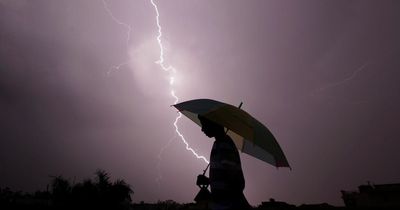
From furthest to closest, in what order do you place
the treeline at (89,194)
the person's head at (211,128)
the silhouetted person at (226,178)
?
the treeline at (89,194) → the person's head at (211,128) → the silhouetted person at (226,178)

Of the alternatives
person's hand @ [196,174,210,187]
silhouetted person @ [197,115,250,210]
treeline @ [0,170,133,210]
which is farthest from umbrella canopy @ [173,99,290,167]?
treeline @ [0,170,133,210]

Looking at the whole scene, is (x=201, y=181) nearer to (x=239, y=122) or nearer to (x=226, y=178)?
(x=226, y=178)

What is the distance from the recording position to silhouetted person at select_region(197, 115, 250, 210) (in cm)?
230

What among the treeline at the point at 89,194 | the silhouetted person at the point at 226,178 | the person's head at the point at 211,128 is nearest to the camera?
the silhouetted person at the point at 226,178

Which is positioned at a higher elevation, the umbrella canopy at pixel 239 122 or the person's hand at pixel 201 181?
the umbrella canopy at pixel 239 122

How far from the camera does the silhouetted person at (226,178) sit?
90.5 inches

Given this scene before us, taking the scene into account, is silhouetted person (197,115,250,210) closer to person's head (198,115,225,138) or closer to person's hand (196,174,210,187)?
person's head (198,115,225,138)

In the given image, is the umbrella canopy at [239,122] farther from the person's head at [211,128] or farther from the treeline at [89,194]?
the treeline at [89,194]

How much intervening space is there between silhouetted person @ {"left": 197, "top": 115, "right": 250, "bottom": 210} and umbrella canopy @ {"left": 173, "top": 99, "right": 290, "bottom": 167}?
0.80ft

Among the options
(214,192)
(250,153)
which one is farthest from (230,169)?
(250,153)

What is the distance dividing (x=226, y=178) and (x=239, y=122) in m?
0.72

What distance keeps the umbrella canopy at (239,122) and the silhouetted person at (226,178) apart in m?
0.24

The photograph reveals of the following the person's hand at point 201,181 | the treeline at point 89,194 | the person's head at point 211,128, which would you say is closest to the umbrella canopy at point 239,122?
the person's head at point 211,128

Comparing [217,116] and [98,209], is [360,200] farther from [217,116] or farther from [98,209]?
[217,116]
